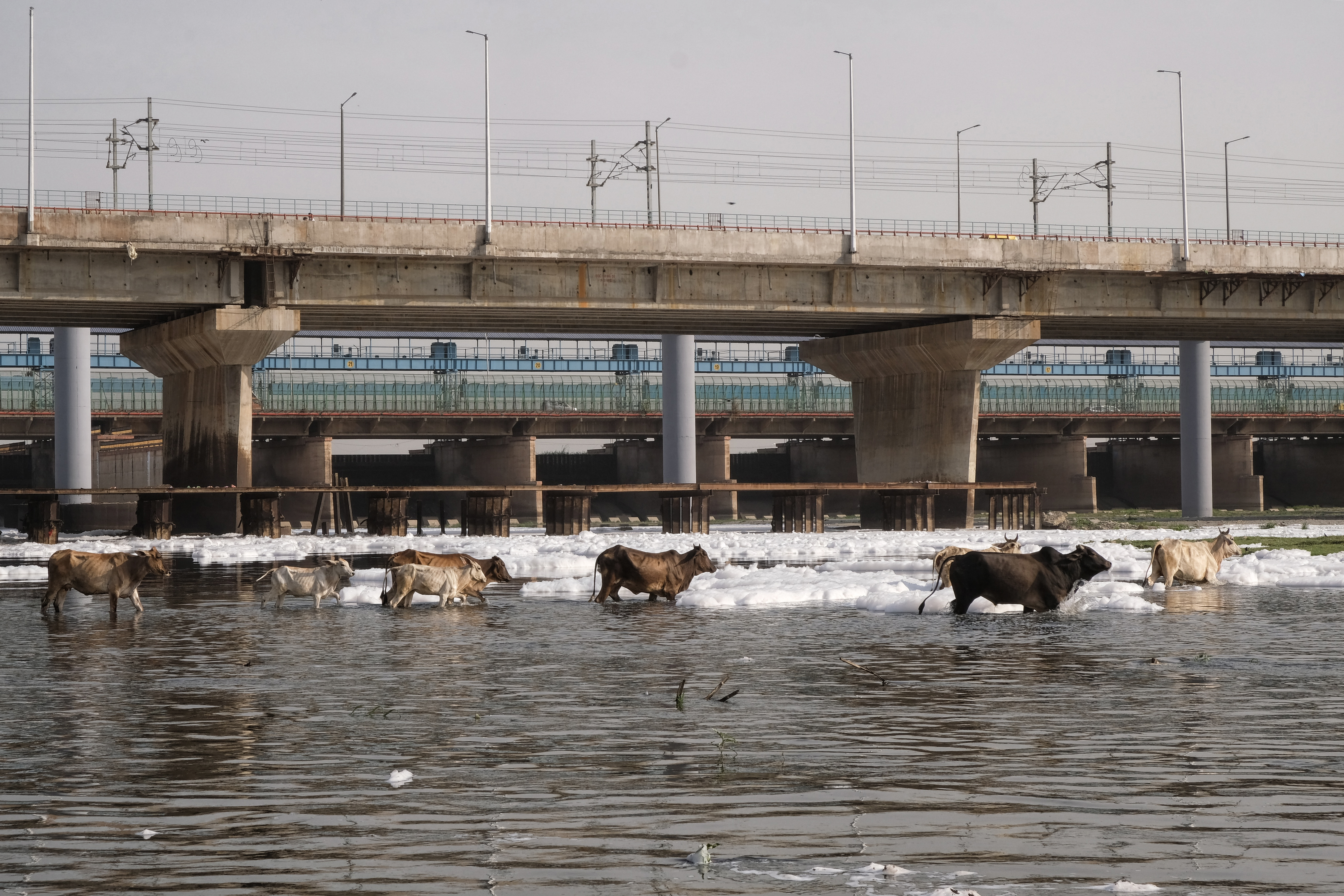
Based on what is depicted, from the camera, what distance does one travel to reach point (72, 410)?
6419 cm

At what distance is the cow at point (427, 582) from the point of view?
61.5ft

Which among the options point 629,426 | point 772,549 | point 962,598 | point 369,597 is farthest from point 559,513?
point 629,426

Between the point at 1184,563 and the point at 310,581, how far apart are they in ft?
41.7

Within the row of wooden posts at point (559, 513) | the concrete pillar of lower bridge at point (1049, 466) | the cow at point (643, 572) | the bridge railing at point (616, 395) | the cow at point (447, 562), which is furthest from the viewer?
the concrete pillar of lower bridge at point (1049, 466)

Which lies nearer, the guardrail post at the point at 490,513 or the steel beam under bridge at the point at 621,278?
the steel beam under bridge at the point at 621,278

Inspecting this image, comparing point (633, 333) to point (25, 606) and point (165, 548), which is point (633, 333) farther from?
point (25, 606)

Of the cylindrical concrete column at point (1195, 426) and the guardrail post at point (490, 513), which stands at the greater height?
the cylindrical concrete column at point (1195, 426)

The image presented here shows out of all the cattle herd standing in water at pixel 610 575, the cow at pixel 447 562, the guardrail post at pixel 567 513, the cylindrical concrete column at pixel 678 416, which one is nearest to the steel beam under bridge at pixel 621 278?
the guardrail post at pixel 567 513

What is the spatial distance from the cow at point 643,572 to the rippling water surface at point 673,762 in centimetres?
424

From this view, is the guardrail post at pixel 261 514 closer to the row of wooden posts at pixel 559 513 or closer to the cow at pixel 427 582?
the row of wooden posts at pixel 559 513

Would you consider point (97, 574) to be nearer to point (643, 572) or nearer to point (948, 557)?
point (643, 572)

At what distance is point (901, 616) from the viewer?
1753 centimetres

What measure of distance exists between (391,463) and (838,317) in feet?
132

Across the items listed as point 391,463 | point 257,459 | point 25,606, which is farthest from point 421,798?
point 391,463
